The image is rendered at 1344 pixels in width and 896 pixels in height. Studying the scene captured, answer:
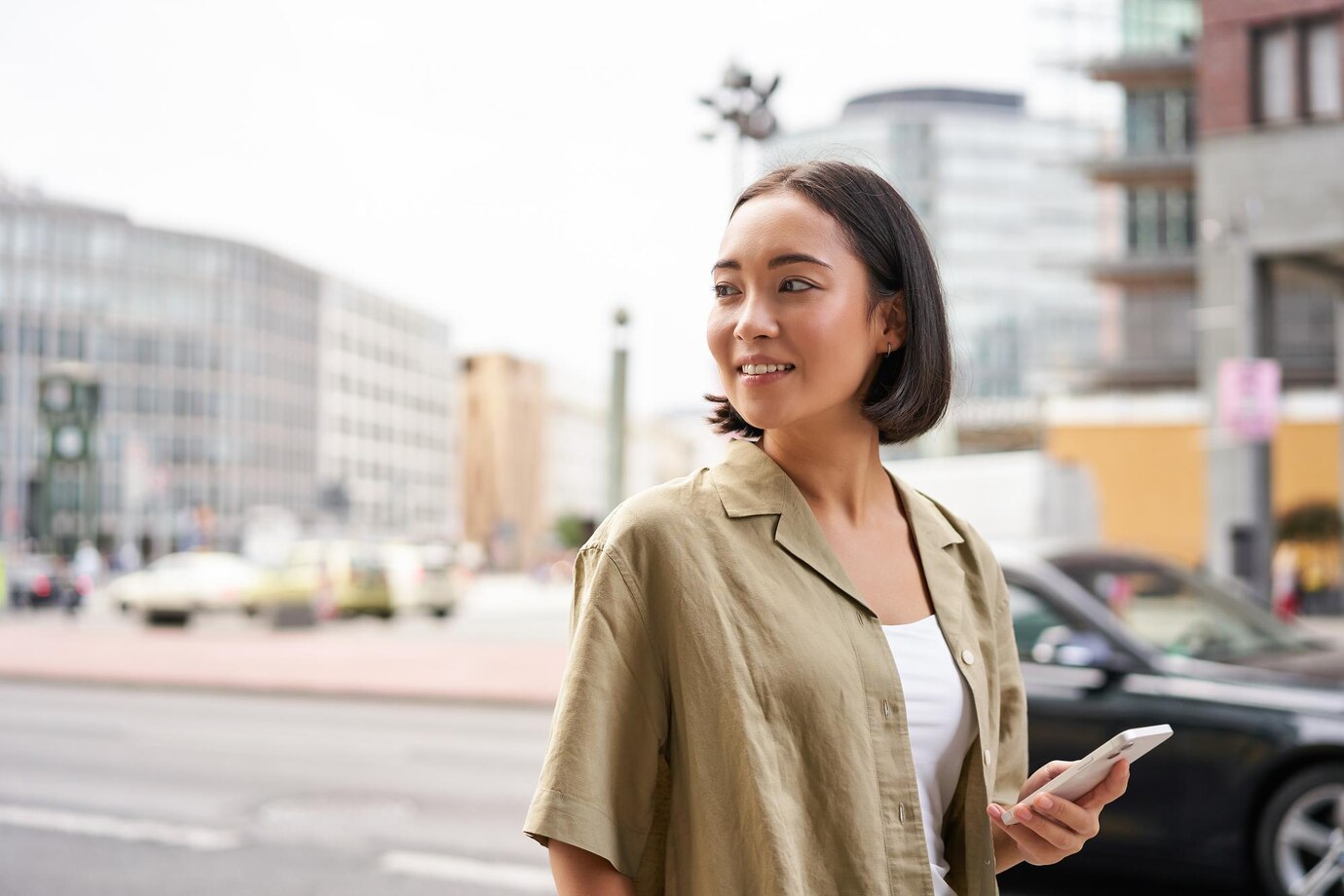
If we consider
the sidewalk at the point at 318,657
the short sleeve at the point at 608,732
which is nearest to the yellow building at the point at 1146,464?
the sidewalk at the point at 318,657

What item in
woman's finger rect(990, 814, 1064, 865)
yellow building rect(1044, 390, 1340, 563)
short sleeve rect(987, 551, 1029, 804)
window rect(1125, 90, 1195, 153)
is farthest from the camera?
window rect(1125, 90, 1195, 153)

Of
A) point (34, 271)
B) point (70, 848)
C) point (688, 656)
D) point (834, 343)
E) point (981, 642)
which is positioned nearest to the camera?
point (688, 656)

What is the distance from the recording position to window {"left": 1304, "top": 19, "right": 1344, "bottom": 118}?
21.7 m

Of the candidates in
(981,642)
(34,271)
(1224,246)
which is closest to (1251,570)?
(1224,246)

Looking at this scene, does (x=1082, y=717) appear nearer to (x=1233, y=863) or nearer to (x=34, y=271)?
(x=1233, y=863)

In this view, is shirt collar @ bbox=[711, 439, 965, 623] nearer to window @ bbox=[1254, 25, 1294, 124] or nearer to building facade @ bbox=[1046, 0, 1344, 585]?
building facade @ bbox=[1046, 0, 1344, 585]

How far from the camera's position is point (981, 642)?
6.42 ft

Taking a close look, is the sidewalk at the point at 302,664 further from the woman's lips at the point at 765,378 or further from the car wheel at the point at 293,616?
the woman's lips at the point at 765,378

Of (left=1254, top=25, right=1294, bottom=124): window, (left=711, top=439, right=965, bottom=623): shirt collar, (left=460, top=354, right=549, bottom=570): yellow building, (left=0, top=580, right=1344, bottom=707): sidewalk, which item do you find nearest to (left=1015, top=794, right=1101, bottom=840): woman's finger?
(left=711, top=439, right=965, bottom=623): shirt collar

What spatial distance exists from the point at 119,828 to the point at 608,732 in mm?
7506

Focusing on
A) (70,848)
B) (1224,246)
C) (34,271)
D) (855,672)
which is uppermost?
(34,271)

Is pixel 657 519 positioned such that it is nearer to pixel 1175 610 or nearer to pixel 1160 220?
pixel 1175 610

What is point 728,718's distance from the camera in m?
1.61

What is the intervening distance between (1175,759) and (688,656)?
15.1 ft
